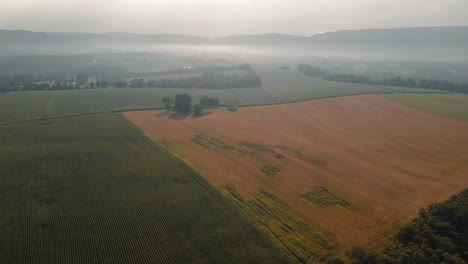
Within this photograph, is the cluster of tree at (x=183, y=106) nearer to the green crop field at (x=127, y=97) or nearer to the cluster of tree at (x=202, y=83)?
the green crop field at (x=127, y=97)

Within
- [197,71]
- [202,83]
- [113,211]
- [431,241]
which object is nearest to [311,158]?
[431,241]

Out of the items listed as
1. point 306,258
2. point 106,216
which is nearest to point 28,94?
point 106,216

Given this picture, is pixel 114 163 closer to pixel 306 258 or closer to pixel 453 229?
pixel 306 258

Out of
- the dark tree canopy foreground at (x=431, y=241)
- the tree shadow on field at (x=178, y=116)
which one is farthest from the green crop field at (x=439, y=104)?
the tree shadow on field at (x=178, y=116)

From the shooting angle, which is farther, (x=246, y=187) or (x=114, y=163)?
(x=114, y=163)

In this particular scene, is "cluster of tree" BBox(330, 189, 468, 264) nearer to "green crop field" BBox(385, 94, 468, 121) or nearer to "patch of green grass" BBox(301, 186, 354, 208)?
"patch of green grass" BBox(301, 186, 354, 208)

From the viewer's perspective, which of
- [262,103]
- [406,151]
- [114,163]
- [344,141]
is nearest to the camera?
[114,163]

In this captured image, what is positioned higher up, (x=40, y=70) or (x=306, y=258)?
(x=40, y=70)

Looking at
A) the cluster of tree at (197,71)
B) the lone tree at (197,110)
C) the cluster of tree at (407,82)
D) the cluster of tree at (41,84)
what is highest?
the cluster of tree at (197,71)
